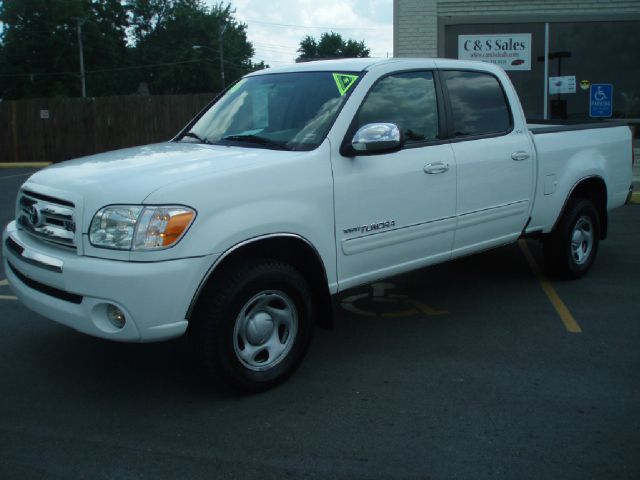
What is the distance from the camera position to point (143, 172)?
12.9 ft

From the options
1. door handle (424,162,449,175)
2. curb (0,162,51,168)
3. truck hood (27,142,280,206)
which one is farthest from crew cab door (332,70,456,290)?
curb (0,162,51,168)

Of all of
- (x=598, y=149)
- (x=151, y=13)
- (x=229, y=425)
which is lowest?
(x=229, y=425)

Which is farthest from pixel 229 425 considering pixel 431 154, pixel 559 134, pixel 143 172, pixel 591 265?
pixel 591 265

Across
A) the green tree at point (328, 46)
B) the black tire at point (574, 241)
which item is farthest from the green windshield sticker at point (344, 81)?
the green tree at point (328, 46)

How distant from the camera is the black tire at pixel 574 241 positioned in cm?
636

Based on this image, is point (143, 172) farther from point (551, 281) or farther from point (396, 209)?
point (551, 281)

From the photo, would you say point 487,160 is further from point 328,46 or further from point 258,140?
point 328,46

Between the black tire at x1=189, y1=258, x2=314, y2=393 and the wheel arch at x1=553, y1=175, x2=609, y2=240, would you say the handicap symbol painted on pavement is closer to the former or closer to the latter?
the black tire at x1=189, y1=258, x2=314, y2=393

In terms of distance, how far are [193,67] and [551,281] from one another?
71302 mm

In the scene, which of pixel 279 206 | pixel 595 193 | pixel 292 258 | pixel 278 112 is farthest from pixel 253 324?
pixel 595 193

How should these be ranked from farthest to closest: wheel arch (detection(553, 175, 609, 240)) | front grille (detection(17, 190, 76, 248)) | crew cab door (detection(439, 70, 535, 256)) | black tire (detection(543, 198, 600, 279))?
1. wheel arch (detection(553, 175, 609, 240))
2. black tire (detection(543, 198, 600, 279))
3. crew cab door (detection(439, 70, 535, 256))
4. front grille (detection(17, 190, 76, 248))

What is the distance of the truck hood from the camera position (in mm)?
3730

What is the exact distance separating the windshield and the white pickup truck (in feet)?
0.05

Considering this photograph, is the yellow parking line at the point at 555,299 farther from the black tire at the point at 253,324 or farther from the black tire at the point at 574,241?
the black tire at the point at 253,324
